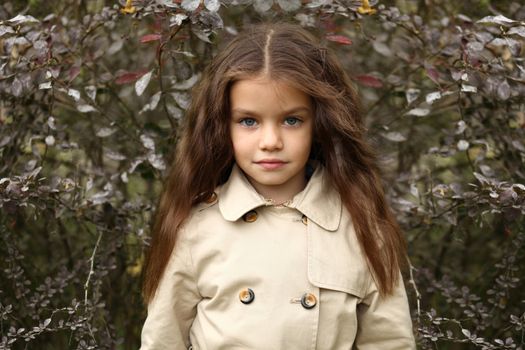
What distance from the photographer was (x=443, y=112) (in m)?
3.40

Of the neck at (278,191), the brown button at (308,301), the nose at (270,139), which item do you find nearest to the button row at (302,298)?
the brown button at (308,301)

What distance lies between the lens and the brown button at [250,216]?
2271mm

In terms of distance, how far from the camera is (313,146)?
2424mm

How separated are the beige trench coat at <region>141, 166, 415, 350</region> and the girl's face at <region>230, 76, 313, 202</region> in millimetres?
141

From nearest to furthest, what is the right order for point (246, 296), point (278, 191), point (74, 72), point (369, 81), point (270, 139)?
point (270, 139) → point (246, 296) → point (278, 191) → point (74, 72) → point (369, 81)

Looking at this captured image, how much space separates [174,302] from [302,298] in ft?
1.41

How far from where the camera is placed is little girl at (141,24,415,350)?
2166mm

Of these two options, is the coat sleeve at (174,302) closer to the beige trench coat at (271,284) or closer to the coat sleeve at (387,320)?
the beige trench coat at (271,284)

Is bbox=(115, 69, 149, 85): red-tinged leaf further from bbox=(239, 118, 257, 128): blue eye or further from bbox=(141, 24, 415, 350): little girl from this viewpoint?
bbox=(239, 118, 257, 128): blue eye

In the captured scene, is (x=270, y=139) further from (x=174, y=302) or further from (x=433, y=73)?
(x=433, y=73)

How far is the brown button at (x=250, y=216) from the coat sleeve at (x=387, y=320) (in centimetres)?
43

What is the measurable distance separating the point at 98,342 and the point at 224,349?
3.43ft

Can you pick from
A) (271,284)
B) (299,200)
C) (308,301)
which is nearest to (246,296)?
(271,284)

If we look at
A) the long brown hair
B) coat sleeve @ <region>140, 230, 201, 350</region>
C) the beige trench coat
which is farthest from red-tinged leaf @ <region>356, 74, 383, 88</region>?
coat sleeve @ <region>140, 230, 201, 350</region>
